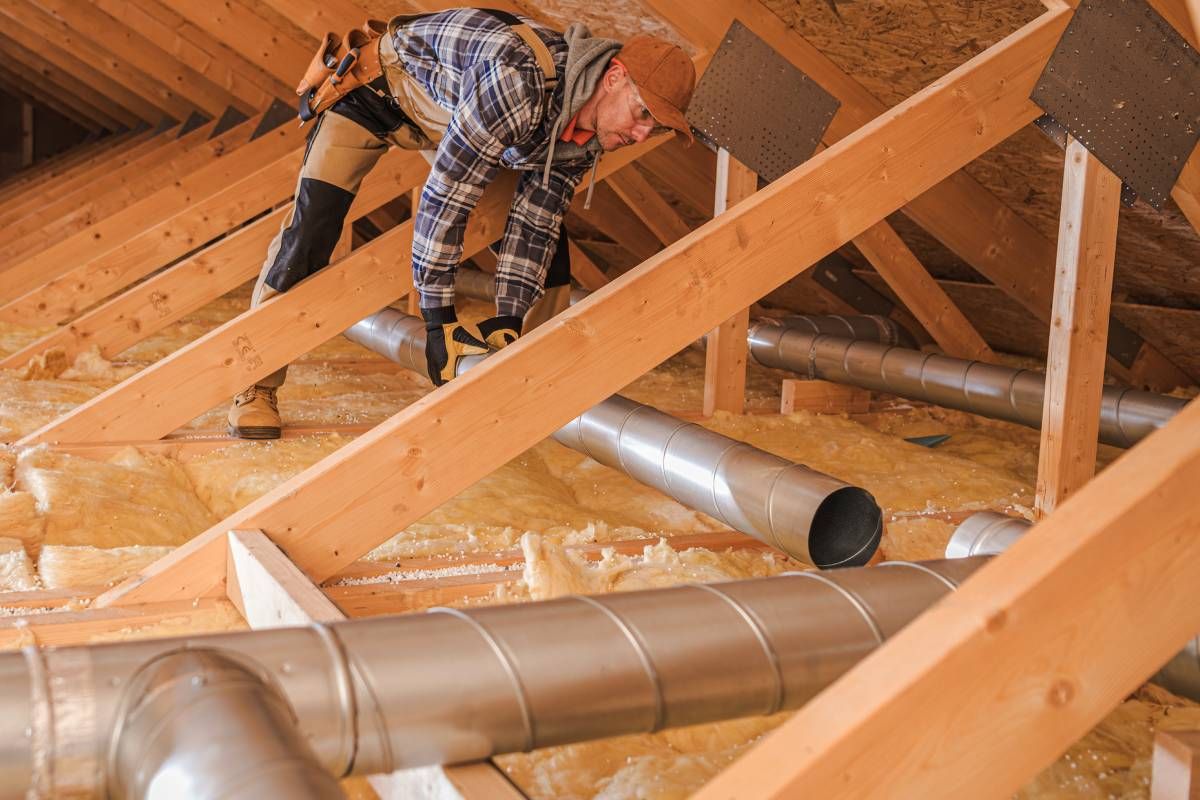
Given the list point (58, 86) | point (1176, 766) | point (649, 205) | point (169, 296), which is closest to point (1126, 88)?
point (1176, 766)

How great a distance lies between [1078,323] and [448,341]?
1381 millimetres

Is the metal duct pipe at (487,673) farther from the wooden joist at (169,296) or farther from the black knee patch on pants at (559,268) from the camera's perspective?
the wooden joist at (169,296)

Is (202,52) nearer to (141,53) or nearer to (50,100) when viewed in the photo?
(141,53)

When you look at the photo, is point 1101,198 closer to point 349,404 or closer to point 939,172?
point 939,172

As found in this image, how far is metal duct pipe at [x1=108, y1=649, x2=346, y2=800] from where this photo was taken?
0.81 metres

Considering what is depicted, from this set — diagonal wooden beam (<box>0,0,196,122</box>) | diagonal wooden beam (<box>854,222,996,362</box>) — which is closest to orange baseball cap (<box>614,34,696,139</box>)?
diagonal wooden beam (<box>854,222,996,362</box>)

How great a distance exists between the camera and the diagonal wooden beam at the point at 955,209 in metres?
2.77

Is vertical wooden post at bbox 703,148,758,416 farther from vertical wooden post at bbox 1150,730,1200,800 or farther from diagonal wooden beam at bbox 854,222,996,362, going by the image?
vertical wooden post at bbox 1150,730,1200,800

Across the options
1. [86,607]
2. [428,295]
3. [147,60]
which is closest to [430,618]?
[86,607]

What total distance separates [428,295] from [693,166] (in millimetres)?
2042

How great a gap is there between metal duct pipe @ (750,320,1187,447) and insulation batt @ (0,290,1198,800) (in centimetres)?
17

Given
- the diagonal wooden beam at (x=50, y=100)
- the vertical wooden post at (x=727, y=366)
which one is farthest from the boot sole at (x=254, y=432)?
the diagonal wooden beam at (x=50, y=100)

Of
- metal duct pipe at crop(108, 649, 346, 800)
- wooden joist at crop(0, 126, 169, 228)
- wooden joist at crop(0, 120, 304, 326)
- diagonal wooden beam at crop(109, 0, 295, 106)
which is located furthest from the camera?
wooden joist at crop(0, 126, 169, 228)

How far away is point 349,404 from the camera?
3623 mm
